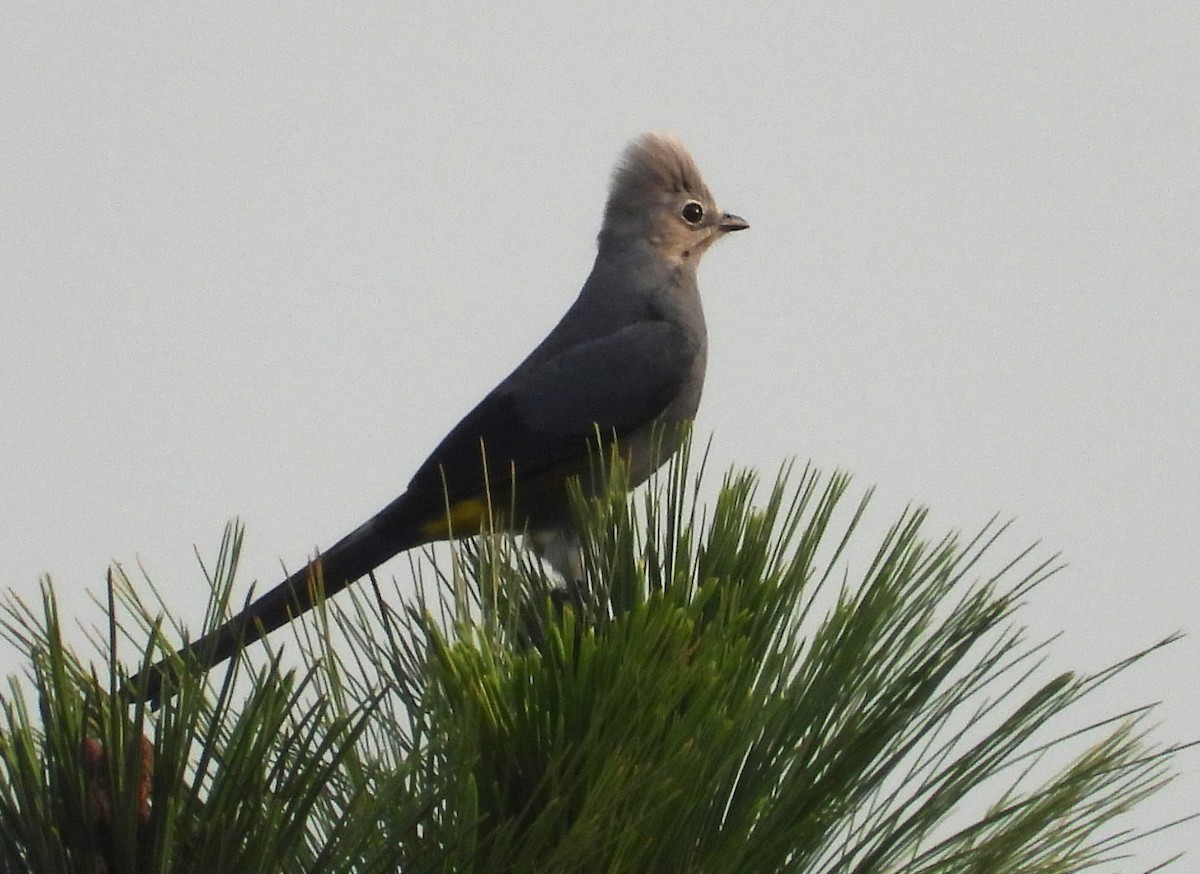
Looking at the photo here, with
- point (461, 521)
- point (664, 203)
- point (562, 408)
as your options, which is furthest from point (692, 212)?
point (461, 521)

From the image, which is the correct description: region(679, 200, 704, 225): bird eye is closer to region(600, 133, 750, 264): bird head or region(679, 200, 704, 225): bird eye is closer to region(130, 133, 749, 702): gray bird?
region(600, 133, 750, 264): bird head

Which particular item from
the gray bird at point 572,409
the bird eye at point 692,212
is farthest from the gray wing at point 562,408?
the bird eye at point 692,212

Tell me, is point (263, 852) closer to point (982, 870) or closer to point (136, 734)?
point (136, 734)

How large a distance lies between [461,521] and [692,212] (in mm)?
2032

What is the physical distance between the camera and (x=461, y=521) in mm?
5715

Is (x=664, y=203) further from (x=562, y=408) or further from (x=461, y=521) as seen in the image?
(x=461, y=521)

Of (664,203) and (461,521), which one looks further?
(664,203)

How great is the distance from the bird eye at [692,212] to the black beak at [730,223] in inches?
3.6

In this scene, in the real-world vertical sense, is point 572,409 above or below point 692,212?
below

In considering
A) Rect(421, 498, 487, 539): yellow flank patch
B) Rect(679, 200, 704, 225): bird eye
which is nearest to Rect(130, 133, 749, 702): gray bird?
Rect(421, 498, 487, 539): yellow flank patch

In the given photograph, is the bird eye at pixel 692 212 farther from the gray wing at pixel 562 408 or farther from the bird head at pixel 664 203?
the gray wing at pixel 562 408

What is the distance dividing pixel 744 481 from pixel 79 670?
1.26 m

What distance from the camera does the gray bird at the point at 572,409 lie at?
5.45 metres

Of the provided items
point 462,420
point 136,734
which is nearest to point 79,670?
point 136,734
